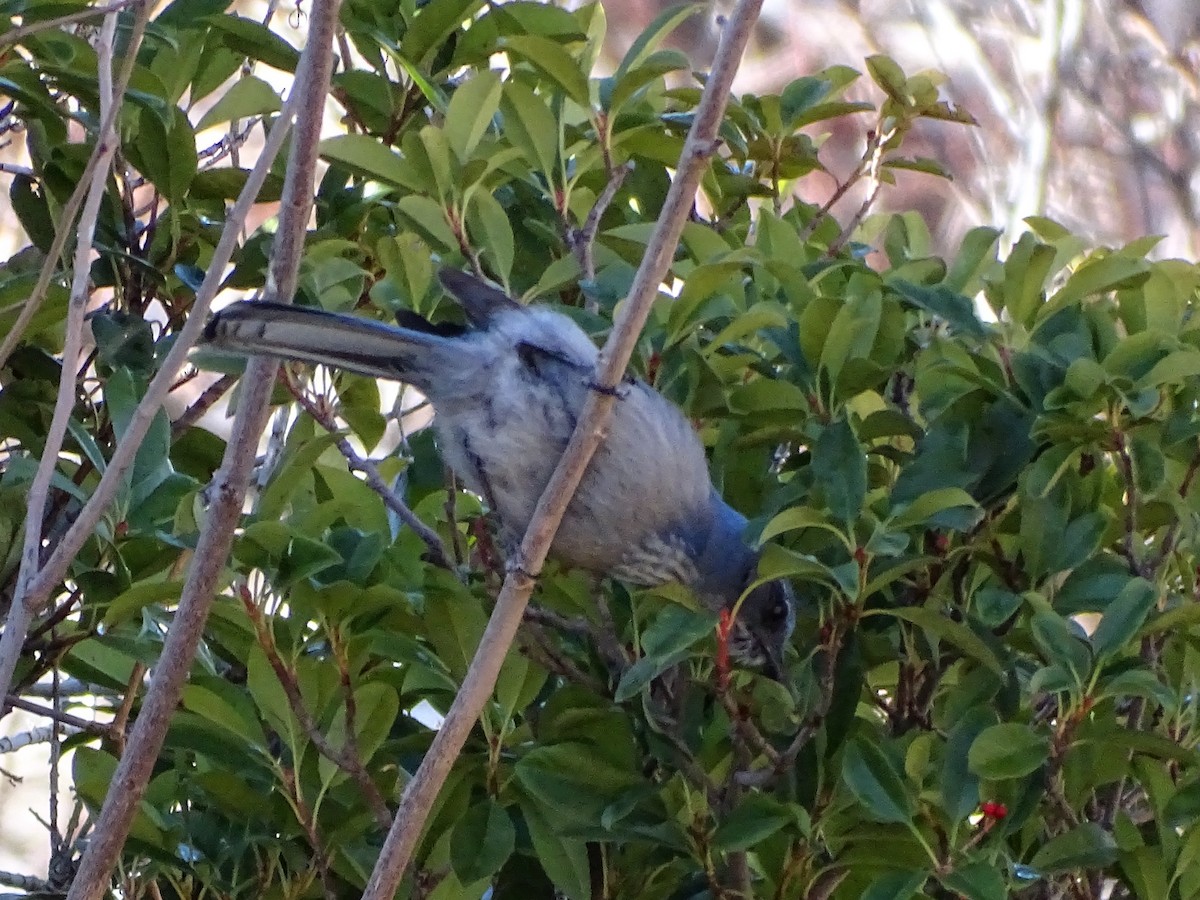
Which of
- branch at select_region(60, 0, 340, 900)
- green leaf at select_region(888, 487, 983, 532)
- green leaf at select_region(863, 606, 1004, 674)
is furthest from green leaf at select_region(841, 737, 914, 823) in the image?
branch at select_region(60, 0, 340, 900)

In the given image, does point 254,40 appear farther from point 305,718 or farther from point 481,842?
point 481,842

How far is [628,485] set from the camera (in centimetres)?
229

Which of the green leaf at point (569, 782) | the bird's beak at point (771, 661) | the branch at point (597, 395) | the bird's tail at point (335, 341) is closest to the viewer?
the branch at point (597, 395)

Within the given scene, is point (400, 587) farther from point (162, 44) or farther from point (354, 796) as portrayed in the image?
point (162, 44)

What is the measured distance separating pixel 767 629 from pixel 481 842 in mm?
595

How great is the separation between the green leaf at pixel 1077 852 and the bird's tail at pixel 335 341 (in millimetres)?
1050

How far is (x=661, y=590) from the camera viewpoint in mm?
1771

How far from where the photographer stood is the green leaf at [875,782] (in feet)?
5.04

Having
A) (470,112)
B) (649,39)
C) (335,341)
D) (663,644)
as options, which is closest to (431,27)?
(470,112)

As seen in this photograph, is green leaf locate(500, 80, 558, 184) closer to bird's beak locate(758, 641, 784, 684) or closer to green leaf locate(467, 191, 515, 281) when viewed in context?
green leaf locate(467, 191, 515, 281)

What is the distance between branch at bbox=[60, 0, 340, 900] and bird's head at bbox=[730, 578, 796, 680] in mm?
711

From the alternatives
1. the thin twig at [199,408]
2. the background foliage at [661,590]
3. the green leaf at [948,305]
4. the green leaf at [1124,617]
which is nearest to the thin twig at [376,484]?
the background foliage at [661,590]

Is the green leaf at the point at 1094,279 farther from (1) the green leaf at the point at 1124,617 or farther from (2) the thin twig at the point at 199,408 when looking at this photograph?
(2) the thin twig at the point at 199,408

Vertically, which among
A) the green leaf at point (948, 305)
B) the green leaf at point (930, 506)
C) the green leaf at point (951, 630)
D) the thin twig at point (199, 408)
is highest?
the thin twig at point (199, 408)
